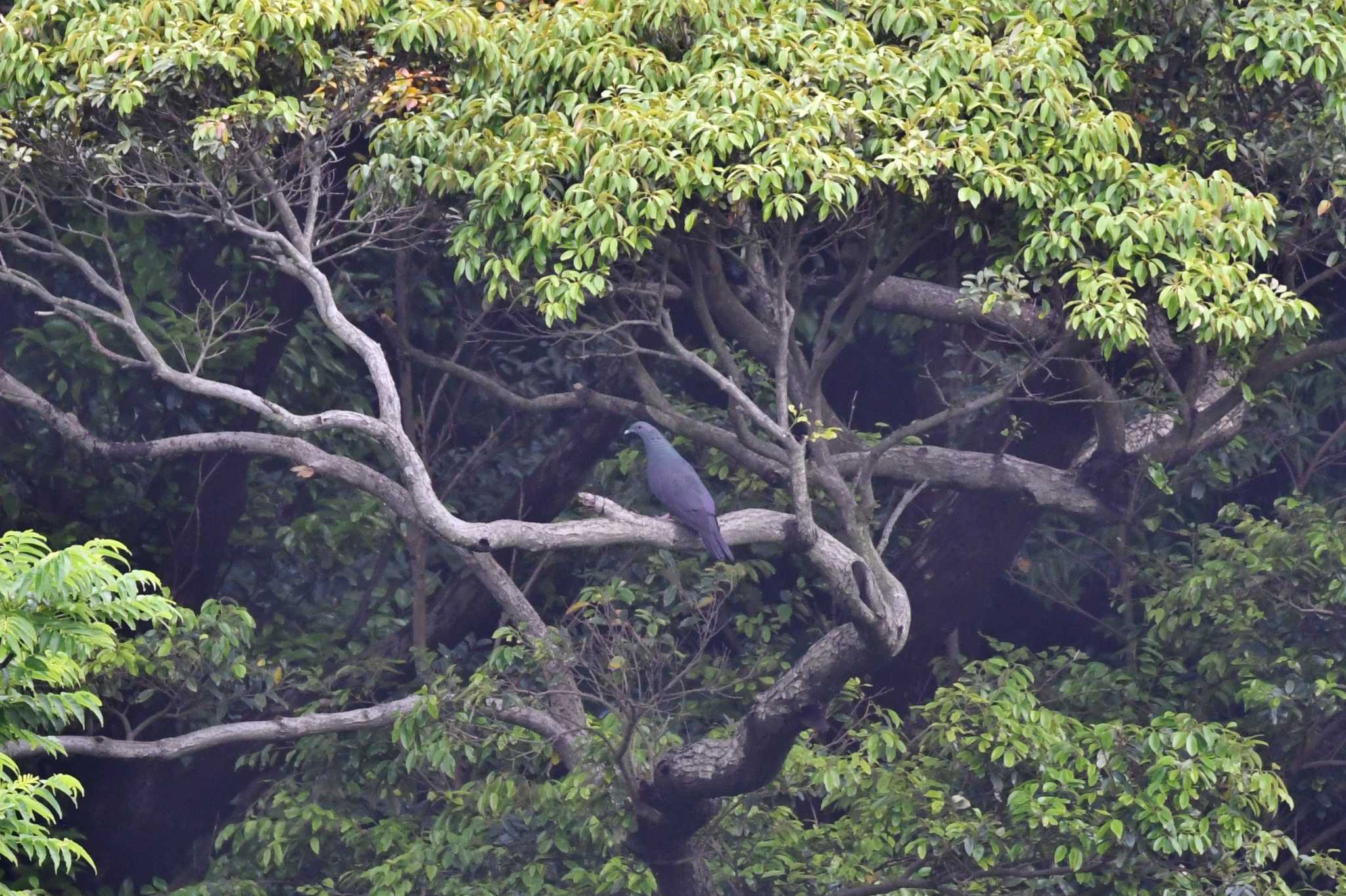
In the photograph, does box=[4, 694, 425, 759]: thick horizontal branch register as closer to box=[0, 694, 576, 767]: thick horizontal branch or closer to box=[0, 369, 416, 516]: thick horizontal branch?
box=[0, 694, 576, 767]: thick horizontal branch

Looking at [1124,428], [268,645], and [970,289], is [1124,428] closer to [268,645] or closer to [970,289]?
[970,289]

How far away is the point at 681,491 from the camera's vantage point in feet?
27.2

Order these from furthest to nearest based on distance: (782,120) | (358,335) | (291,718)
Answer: (291,718) → (358,335) → (782,120)

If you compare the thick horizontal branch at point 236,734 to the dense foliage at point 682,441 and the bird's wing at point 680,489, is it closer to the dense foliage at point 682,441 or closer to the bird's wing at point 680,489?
the dense foliage at point 682,441

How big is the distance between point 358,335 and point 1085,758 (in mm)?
4058

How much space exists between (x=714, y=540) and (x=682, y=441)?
2.77m

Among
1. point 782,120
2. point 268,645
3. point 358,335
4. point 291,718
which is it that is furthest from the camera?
point 268,645

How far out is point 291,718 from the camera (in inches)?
345

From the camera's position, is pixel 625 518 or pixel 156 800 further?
pixel 156 800

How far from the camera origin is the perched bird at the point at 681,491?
7.91 m

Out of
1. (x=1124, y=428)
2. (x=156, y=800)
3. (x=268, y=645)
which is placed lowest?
(x=156, y=800)

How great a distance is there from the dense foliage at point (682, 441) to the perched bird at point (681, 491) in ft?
0.51

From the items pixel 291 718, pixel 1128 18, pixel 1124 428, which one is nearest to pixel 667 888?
pixel 291 718

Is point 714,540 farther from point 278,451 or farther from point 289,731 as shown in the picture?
point 289,731
